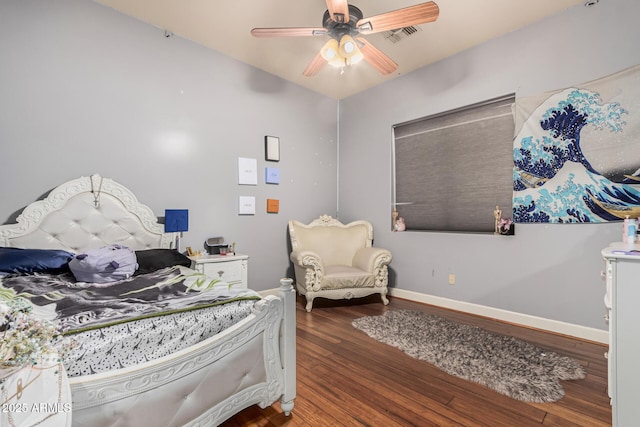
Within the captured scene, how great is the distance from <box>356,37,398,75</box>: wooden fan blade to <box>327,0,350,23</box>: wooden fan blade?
1.07ft

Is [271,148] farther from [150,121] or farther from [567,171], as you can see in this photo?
[567,171]

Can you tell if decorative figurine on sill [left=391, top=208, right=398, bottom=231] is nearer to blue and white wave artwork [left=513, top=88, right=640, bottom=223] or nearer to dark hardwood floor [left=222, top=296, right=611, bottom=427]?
blue and white wave artwork [left=513, top=88, right=640, bottom=223]

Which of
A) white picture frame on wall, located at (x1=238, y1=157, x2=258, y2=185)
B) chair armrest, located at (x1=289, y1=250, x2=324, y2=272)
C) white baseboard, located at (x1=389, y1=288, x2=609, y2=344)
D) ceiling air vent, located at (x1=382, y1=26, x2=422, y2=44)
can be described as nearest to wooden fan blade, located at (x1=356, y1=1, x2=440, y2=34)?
ceiling air vent, located at (x1=382, y1=26, x2=422, y2=44)

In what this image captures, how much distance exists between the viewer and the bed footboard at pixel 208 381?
966 millimetres

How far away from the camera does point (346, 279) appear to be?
3271 millimetres

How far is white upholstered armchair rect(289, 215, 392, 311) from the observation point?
3.24 meters

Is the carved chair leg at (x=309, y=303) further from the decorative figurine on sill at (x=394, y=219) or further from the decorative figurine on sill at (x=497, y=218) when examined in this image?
the decorative figurine on sill at (x=497, y=218)

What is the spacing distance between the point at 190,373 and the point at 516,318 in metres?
2.96

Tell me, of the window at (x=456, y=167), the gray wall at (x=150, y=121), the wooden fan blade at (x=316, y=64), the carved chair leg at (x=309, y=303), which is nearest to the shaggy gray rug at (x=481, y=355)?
the carved chair leg at (x=309, y=303)

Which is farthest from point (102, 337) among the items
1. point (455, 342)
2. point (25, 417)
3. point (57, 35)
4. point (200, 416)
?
point (57, 35)

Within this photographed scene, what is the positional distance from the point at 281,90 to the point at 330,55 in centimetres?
155

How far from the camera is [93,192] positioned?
2432 millimetres

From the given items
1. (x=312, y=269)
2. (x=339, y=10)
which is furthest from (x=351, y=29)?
(x=312, y=269)

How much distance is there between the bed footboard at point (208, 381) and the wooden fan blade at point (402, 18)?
78.2 inches
